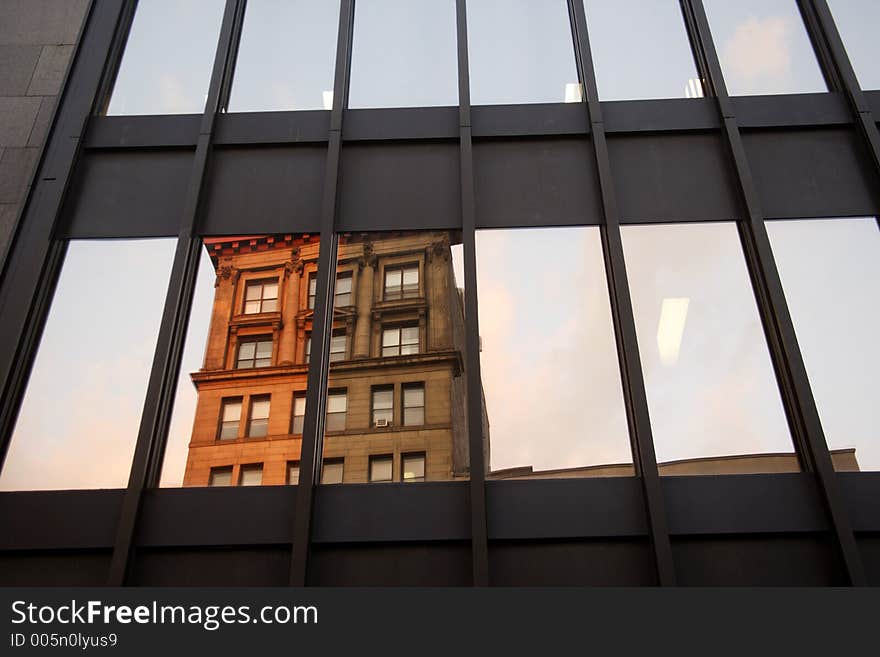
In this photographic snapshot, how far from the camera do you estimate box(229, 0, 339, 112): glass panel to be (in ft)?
32.3

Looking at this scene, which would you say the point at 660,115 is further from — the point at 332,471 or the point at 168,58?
the point at 168,58

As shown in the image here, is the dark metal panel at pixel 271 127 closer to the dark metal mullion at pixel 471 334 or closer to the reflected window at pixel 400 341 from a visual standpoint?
the dark metal mullion at pixel 471 334

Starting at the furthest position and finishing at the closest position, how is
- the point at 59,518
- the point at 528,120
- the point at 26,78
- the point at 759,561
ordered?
the point at 26,78
the point at 528,120
the point at 59,518
the point at 759,561

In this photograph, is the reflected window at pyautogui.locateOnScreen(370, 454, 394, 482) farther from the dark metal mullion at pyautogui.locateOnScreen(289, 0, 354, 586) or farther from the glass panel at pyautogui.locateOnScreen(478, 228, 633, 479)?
the glass panel at pyautogui.locateOnScreen(478, 228, 633, 479)

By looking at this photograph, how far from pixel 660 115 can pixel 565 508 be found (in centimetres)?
542

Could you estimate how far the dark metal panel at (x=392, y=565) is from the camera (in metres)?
6.89

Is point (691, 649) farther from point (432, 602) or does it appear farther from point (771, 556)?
point (771, 556)

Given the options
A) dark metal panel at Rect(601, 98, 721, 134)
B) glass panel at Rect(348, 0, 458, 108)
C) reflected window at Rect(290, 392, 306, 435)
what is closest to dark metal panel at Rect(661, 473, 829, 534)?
reflected window at Rect(290, 392, 306, 435)

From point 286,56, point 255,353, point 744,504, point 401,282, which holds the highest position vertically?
point 286,56

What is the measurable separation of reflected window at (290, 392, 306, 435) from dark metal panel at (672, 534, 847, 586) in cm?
398

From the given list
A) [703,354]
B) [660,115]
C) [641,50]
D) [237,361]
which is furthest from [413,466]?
[641,50]

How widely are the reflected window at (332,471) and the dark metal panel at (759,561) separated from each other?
342 centimetres

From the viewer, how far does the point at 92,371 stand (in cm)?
800

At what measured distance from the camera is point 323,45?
10320mm
